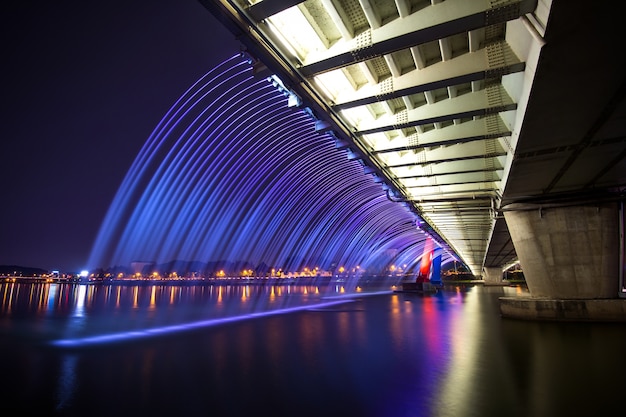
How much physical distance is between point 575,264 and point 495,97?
10.1 m

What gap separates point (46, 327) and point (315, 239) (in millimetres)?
29938

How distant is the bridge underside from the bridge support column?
2.72 feet

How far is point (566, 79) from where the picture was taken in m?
7.74

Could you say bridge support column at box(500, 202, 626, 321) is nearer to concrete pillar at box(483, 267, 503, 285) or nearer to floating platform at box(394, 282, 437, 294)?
floating platform at box(394, 282, 437, 294)

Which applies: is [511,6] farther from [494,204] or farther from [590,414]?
[494,204]

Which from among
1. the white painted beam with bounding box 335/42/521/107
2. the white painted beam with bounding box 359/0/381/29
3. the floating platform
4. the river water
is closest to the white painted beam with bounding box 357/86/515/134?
the white painted beam with bounding box 335/42/521/107

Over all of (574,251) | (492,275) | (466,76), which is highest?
(466,76)

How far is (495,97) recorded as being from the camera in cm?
1156

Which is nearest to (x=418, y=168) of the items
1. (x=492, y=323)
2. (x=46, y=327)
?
(x=492, y=323)

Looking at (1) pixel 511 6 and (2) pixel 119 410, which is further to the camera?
(1) pixel 511 6

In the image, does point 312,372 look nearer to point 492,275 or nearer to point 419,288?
point 419,288

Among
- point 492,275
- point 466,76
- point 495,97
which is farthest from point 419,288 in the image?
point 466,76

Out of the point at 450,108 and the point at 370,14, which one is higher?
the point at 370,14

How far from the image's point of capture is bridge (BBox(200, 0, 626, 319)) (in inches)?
295
